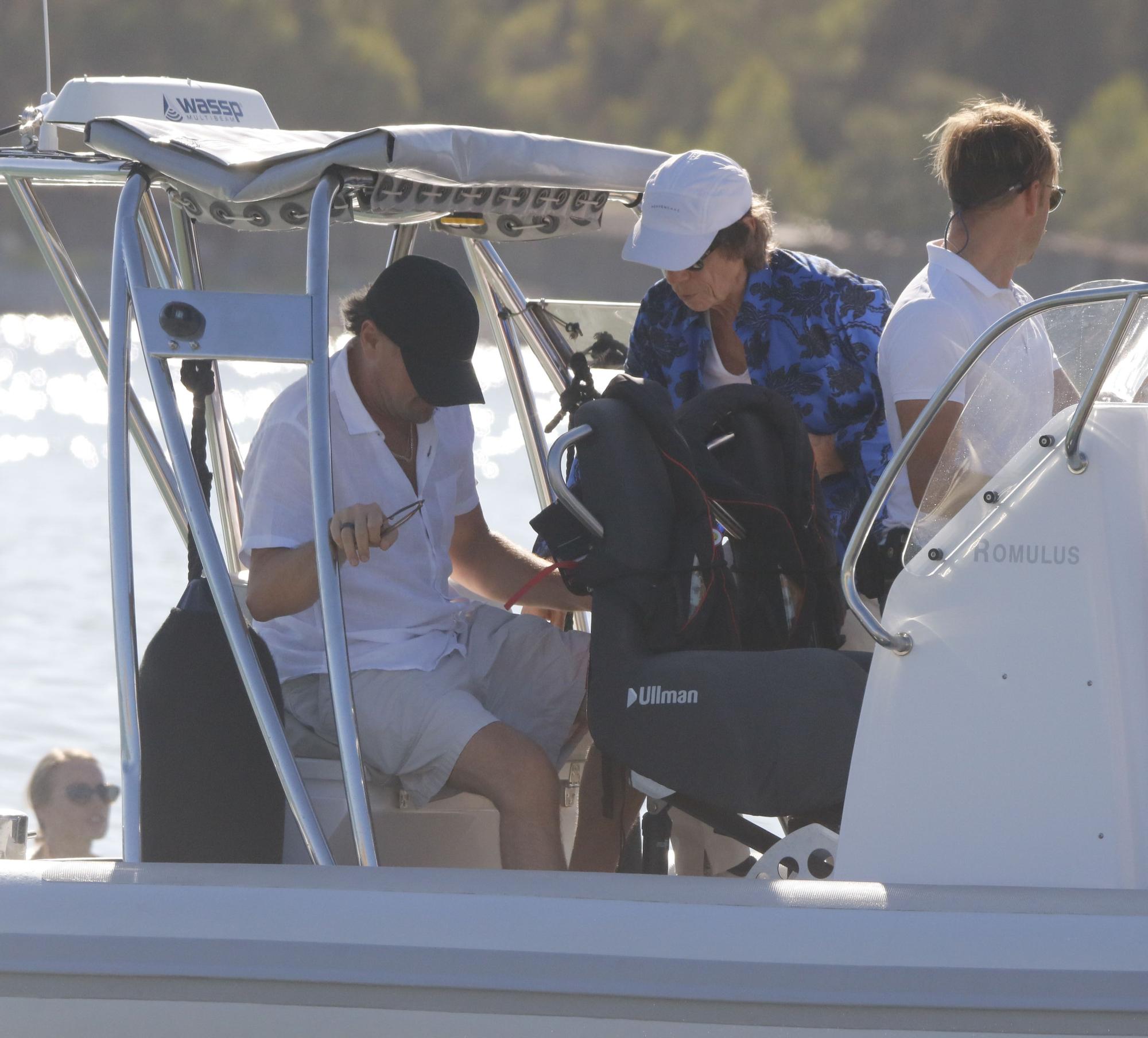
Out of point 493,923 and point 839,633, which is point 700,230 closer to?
point 839,633

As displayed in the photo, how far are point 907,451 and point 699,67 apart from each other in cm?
3204

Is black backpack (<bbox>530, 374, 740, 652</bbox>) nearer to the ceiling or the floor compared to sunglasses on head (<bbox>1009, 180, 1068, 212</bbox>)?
nearer to the floor

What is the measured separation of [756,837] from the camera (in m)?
2.35

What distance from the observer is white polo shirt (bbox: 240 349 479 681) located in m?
2.42

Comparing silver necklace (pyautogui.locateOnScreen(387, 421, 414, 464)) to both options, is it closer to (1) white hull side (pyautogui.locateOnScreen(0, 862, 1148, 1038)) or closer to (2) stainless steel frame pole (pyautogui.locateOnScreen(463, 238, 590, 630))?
(2) stainless steel frame pole (pyautogui.locateOnScreen(463, 238, 590, 630))

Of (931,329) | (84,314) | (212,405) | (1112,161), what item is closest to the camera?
(931,329)

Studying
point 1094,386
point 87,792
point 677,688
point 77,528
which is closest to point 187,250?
point 677,688

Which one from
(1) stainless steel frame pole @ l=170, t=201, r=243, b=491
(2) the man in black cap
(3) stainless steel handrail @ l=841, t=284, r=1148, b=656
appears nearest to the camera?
(3) stainless steel handrail @ l=841, t=284, r=1148, b=656

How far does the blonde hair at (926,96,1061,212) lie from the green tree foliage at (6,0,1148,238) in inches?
961

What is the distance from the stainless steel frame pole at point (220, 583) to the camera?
82.1 inches

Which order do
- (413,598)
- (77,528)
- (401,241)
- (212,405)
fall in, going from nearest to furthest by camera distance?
1. (413,598)
2. (212,405)
3. (401,241)
4. (77,528)

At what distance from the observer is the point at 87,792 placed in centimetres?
421

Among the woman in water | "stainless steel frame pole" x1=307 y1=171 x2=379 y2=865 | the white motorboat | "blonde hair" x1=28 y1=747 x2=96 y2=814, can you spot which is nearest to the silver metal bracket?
the white motorboat

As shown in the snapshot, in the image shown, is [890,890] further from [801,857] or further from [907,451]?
[907,451]
